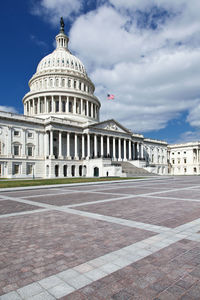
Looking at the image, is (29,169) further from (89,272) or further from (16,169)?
(89,272)

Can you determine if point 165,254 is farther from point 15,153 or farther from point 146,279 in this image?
point 15,153

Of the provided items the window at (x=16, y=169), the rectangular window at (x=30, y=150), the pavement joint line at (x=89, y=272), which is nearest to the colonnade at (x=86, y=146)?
the rectangular window at (x=30, y=150)

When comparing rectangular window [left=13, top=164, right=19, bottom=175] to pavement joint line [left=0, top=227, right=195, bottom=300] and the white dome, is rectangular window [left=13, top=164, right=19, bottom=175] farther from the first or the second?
pavement joint line [left=0, top=227, right=195, bottom=300]

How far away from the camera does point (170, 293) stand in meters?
3.99

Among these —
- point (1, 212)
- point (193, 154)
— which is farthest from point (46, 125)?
point (193, 154)

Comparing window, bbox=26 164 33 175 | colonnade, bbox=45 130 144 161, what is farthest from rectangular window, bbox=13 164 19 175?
colonnade, bbox=45 130 144 161

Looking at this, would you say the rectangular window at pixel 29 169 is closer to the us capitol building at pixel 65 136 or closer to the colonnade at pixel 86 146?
the us capitol building at pixel 65 136

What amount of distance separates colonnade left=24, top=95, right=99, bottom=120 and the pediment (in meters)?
12.3

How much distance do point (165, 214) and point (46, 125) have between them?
56992 millimetres

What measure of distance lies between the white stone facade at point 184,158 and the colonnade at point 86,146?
3368 centimetres

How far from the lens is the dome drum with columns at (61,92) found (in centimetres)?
7712

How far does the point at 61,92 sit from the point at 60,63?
15.9 metres

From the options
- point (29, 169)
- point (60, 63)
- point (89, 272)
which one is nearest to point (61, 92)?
point (60, 63)

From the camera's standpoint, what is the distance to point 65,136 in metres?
69.3
